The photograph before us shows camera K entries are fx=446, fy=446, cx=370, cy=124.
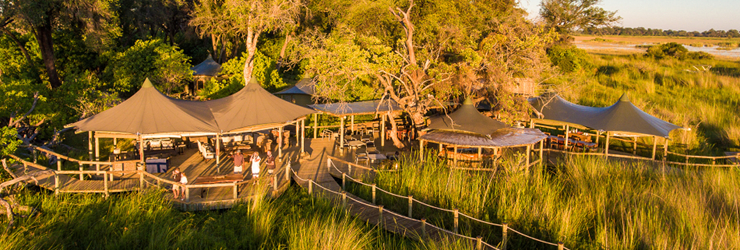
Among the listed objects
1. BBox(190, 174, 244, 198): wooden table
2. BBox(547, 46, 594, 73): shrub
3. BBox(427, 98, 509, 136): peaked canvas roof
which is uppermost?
BBox(547, 46, 594, 73): shrub

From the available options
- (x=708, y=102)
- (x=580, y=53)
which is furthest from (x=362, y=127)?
(x=580, y=53)

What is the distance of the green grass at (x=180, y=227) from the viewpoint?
30.9 feet

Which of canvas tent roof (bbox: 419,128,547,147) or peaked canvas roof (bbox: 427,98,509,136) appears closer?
canvas tent roof (bbox: 419,128,547,147)

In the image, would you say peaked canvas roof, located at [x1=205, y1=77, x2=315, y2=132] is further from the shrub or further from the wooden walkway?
the shrub

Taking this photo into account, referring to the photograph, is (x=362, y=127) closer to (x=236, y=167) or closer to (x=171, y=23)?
(x=236, y=167)

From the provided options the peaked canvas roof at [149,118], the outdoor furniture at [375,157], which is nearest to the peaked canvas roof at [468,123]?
the outdoor furniture at [375,157]

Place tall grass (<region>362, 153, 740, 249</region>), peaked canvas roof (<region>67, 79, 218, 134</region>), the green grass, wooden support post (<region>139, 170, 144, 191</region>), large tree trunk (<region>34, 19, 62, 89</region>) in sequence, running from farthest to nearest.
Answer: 1. large tree trunk (<region>34, 19, 62, 89</region>)
2. peaked canvas roof (<region>67, 79, 218, 134</region>)
3. wooden support post (<region>139, 170, 144, 191</region>)
4. the green grass
5. tall grass (<region>362, 153, 740, 249</region>)

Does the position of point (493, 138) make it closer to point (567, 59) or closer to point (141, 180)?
point (141, 180)

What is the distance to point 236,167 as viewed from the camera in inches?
542

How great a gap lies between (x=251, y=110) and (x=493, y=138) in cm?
851

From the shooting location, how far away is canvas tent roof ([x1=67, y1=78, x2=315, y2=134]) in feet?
45.0

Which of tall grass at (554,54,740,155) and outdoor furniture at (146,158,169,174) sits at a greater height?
tall grass at (554,54,740,155)

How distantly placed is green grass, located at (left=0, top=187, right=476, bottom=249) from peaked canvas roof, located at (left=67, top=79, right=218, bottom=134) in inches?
94.0

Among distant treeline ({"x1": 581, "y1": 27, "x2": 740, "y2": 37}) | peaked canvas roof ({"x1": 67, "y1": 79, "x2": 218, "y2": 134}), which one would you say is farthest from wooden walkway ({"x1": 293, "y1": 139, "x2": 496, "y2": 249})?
distant treeline ({"x1": 581, "y1": 27, "x2": 740, "y2": 37})
